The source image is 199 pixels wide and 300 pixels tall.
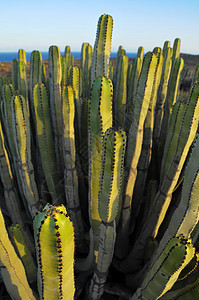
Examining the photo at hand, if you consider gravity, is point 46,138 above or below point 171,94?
below

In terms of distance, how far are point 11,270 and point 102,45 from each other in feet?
6.30

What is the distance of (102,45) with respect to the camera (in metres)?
2.13

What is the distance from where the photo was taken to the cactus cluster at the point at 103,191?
1.29 meters

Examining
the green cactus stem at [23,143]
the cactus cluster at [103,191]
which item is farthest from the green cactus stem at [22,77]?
the green cactus stem at [23,143]

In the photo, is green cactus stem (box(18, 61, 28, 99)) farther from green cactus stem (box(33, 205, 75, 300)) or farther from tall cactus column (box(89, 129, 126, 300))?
green cactus stem (box(33, 205, 75, 300))

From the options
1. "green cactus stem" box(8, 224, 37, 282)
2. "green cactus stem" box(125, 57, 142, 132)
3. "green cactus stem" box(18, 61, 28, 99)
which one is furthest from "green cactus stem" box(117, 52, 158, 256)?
"green cactus stem" box(18, 61, 28, 99)

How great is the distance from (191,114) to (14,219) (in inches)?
86.2

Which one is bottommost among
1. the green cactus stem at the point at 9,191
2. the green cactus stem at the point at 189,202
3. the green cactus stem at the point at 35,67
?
the green cactus stem at the point at 9,191

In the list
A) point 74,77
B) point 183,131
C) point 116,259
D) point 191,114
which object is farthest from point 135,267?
point 74,77

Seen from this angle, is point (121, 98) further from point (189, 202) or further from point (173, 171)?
point (189, 202)

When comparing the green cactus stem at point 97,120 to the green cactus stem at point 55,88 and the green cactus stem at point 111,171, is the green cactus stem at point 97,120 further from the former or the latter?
the green cactus stem at point 55,88

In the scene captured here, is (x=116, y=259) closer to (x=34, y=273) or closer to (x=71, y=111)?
(x=34, y=273)

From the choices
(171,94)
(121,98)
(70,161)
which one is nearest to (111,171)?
(70,161)

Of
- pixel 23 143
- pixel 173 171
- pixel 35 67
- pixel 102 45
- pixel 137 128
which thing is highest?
pixel 102 45
